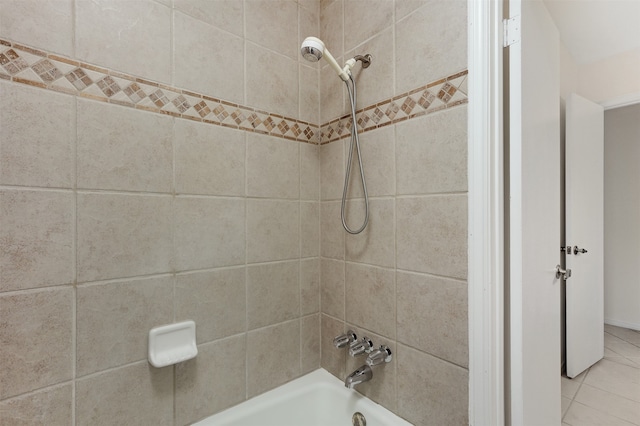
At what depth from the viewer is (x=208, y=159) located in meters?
1.07

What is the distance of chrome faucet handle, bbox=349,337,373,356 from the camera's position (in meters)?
1.14

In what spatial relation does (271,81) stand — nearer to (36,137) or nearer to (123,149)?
(123,149)

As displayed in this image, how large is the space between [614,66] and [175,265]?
355 centimetres

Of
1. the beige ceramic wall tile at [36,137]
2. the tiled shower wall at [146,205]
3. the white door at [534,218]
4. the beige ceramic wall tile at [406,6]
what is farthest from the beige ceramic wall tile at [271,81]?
the white door at [534,218]

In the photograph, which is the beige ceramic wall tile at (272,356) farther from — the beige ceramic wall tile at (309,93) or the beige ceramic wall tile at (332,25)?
the beige ceramic wall tile at (332,25)

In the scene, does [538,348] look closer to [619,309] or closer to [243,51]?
[243,51]

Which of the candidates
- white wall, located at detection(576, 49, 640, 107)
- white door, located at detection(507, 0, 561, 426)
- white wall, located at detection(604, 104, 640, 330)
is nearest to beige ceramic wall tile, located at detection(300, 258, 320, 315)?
white door, located at detection(507, 0, 561, 426)

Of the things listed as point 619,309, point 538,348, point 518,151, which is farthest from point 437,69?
point 619,309

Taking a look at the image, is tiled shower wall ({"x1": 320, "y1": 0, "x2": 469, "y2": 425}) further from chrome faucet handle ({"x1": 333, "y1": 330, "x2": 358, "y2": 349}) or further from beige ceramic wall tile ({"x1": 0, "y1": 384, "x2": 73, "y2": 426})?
beige ceramic wall tile ({"x1": 0, "y1": 384, "x2": 73, "y2": 426})

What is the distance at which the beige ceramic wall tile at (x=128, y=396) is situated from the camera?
85 cm

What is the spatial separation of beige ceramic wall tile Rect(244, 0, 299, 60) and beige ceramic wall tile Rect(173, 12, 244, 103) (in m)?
0.10

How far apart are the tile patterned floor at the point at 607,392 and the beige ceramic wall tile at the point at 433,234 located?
1.55 metres

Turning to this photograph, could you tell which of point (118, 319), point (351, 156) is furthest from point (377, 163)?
point (118, 319)

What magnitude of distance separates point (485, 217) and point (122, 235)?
1.10 metres
